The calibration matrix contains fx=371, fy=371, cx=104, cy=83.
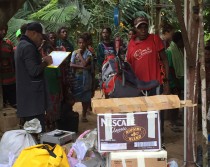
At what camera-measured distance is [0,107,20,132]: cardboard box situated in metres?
5.41

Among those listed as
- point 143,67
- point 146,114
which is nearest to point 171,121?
point 143,67

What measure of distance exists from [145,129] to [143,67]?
1.50m

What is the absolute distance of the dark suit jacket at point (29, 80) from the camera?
13.7 ft

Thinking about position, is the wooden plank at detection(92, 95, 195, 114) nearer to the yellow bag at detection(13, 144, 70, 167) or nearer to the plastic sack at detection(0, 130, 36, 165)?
the yellow bag at detection(13, 144, 70, 167)

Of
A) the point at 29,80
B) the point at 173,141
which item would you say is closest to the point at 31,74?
the point at 29,80

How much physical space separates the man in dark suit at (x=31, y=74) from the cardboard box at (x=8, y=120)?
1.12 metres

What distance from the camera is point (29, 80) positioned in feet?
14.1

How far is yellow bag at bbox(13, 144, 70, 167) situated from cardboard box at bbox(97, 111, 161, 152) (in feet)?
1.80

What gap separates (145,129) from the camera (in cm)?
312

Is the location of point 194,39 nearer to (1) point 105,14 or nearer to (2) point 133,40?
(2) point 133,40

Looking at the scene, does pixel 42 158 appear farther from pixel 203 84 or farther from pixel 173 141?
pixel 173 141

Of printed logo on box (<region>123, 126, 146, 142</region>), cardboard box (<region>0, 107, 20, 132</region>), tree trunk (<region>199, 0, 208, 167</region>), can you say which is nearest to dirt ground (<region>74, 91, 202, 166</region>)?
tree trunk (<region>199, 0, 208, 167</region>)

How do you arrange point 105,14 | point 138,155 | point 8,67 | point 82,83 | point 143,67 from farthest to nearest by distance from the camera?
point 105,14 < point 82,83 < point 8,67 < point 143,67 < point 138,155

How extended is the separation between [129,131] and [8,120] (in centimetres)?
283
